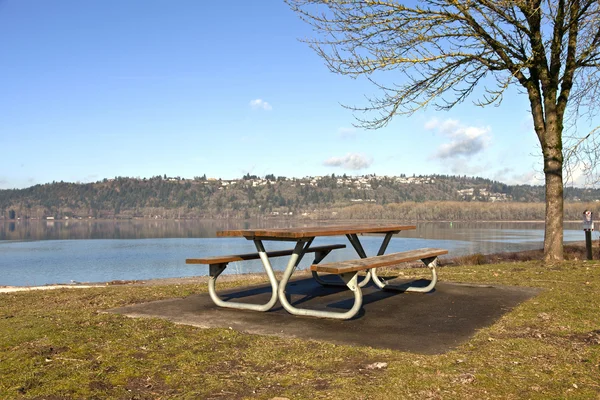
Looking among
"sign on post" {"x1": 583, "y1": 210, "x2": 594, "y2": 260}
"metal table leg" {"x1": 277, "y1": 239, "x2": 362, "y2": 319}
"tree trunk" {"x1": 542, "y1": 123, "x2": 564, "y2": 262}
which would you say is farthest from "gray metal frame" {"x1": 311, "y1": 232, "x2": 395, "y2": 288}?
"sign on post" {"x1": 583, "y1": 210, "x2": 594, "y2": 260}

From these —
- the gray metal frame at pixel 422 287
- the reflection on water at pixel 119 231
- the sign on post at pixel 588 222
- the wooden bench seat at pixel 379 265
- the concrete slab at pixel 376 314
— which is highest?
the sign on post at pixel 588 222

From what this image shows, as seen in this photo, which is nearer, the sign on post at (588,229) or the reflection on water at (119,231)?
the sign on post at (588,229)

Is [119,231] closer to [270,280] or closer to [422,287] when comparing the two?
[422,287]

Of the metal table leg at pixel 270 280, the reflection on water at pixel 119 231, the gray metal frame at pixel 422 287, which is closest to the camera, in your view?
the metal table leg at pixel 270 280

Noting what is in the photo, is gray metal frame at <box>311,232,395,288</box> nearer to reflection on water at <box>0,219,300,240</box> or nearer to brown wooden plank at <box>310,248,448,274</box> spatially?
brown wooden plank at <box>310,248,448,274</box>

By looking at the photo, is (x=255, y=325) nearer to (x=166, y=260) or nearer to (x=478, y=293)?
(x=478, y=293)

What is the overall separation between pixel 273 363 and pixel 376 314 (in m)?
2.12

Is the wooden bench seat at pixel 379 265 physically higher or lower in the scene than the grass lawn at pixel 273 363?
higher

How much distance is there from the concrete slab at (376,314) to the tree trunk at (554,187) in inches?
Result: 146

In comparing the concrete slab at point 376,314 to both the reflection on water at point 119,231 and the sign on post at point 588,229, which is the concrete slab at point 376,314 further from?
the reflection on water at point 119,231

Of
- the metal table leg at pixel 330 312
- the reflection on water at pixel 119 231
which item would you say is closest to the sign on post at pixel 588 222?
the metal table leg at pixel 330 312

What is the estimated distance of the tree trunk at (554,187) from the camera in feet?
34.2

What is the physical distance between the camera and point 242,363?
3.96 meters

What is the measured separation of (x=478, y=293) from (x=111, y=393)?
5189mm
